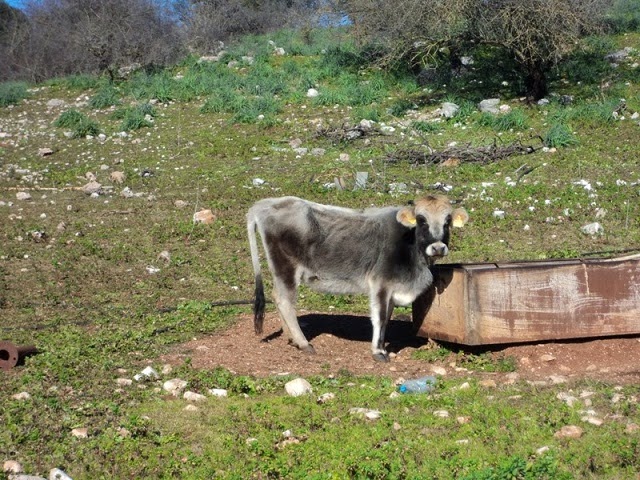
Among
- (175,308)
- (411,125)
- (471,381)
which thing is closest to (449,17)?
(411,125)

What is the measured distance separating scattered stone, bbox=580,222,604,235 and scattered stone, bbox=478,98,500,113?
6886mm

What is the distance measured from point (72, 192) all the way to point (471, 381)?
11.1 meters

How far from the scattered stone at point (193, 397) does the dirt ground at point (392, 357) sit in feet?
2.60

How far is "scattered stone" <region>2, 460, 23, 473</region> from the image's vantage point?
6.02m

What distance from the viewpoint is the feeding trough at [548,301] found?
853 centimetres

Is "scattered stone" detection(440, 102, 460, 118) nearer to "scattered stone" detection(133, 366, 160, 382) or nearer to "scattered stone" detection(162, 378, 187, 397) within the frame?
"scattered stone" detection(133, 366, 160, 382)

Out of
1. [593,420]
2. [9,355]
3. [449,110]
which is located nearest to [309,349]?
[9,355]

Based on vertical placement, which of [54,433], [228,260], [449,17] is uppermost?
[449,17]

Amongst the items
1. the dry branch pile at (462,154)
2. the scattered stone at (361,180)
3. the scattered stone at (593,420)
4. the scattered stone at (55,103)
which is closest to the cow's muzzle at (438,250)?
the scattered stone at (593,420)

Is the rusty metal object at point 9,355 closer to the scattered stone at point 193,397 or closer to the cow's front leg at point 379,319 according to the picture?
the scattered stone at point 193,397

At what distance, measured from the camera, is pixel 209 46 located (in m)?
31.7

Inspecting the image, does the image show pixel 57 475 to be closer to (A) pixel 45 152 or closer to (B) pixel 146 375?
(B) pixel 146 375

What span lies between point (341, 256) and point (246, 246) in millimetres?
4366

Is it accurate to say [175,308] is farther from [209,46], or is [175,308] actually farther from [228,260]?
[209,46]
